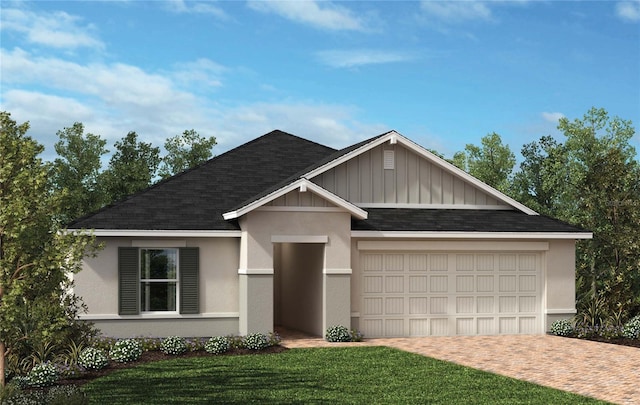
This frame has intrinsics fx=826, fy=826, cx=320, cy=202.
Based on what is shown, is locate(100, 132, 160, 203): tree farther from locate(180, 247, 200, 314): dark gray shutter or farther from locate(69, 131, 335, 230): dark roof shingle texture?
locate(180, 247, 200, 314): dark gray shutter

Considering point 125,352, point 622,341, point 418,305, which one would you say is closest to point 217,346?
point 125,352

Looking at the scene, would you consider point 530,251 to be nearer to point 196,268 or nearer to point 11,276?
point 196,268

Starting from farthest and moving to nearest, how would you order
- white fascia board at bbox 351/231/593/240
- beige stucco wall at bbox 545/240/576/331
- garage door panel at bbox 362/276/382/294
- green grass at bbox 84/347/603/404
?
beige stucco wall at bbox 545/240/576/331 → garage door panel at bbox 362/276/382/294 → white fascia board at bbox 351/231/593/240 → green grass at bbox 84/347/603/404

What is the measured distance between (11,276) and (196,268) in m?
8.19

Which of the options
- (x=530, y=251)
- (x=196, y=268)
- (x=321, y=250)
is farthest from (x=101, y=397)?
(x=530, y=251)

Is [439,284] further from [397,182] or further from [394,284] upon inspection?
[397,182]

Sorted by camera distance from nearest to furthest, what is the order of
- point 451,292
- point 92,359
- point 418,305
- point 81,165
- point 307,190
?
point 92,359 → point 307,190 → point 418,305 → point 451,292 → point 81,165

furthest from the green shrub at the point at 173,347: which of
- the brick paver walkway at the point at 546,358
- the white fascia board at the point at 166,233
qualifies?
the white fascia board at the point at 166,233

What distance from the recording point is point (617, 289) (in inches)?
934

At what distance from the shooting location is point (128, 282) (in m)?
20.5

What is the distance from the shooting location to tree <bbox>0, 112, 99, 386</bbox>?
1255cm

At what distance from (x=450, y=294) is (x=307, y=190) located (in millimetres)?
5053

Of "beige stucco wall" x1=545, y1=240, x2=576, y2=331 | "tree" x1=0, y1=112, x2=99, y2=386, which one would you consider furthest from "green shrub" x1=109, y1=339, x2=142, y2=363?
"beige stucco wall" x1=545, y1=240, x2=576, y2=331

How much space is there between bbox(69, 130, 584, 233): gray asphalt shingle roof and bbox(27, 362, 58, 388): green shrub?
19.6 ft
